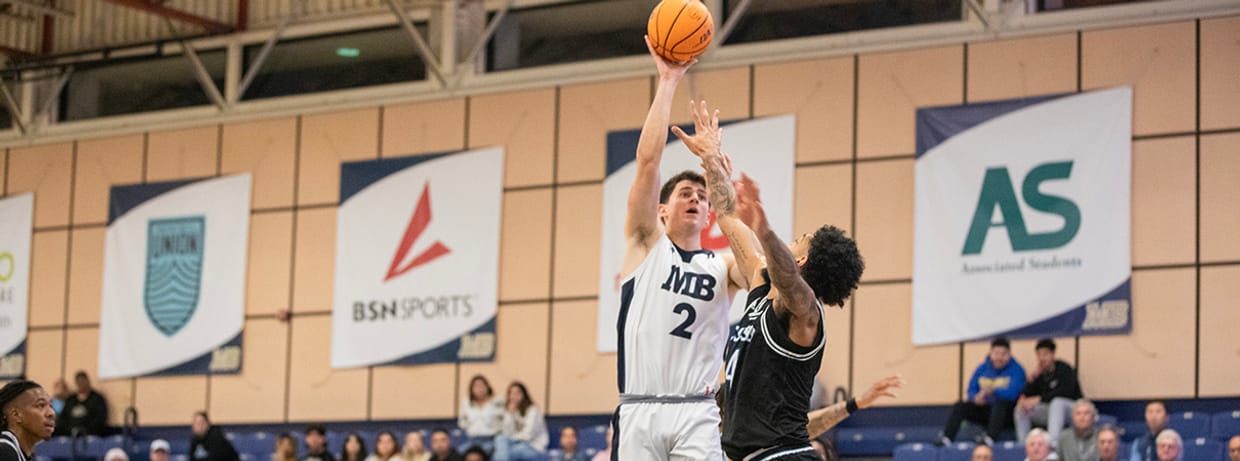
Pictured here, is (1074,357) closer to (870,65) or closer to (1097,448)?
(1097,448)

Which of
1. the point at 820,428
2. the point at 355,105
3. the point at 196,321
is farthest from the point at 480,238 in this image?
the point at 820,428

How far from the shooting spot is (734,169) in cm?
1769

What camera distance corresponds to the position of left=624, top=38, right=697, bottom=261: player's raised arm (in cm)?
727

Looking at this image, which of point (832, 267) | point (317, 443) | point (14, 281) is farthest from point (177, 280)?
point (832, 267)

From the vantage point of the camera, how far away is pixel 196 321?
70.3 feet

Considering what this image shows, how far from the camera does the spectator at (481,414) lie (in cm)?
1803

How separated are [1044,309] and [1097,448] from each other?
2.17 metres

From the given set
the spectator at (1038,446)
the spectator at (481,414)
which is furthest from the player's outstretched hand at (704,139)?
the spectator at (481,414)

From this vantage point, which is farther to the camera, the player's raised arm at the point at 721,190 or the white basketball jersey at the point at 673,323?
the white basketball jersey at the point at 673,323

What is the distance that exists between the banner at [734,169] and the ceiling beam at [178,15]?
5.92 meters

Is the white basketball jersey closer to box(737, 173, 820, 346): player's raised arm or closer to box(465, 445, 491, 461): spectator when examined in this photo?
box(737, 173, 820, 346): player's raised arm

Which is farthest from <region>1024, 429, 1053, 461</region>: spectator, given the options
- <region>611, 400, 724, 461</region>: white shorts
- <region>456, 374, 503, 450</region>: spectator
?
<region>611, 400, 724, 461</region>: white shorts

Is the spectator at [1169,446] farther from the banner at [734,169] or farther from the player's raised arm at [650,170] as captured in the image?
the player's raised arm at [650,170]

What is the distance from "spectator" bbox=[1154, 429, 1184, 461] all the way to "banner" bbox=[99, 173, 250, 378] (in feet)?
39.0
